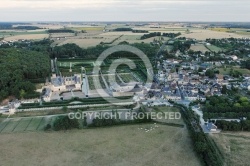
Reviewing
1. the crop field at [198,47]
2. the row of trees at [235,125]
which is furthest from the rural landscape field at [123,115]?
the crop field at [198,47]

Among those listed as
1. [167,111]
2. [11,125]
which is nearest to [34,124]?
[11,125]

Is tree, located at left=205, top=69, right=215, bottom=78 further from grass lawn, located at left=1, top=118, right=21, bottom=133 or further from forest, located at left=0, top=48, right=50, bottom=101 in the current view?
grass lawn, located at left=1, top=118, right=21, bottom=133

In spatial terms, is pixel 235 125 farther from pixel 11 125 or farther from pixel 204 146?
pixel 11 125

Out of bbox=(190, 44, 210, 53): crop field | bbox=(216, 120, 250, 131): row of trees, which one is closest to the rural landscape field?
bbox=(216, 120, 250, 131): row of trees

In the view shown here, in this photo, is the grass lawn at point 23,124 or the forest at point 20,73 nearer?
the grass lawn at point 23,124

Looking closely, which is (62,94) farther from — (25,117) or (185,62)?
(185,62)

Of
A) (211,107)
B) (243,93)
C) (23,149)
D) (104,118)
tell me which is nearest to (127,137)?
(104,118)

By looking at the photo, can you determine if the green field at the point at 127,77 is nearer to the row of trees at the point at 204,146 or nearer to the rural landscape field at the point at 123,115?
the rural landscape field at the point at 123,115
